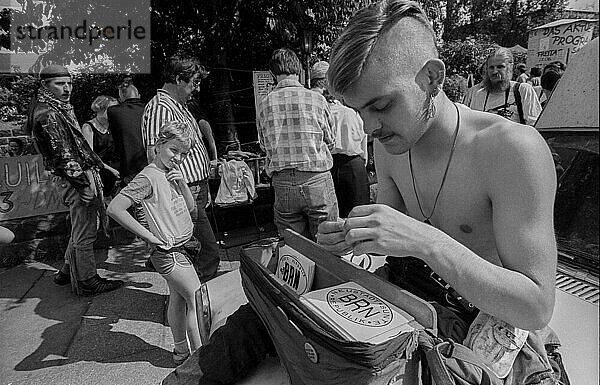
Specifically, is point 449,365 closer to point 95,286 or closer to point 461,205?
point 461,205

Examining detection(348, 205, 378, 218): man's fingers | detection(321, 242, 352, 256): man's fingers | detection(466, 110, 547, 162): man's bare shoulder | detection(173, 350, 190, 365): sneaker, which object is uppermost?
detection(466, 110, 547, 162): man's bare shoulder

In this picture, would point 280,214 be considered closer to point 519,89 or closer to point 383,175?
point 383,175

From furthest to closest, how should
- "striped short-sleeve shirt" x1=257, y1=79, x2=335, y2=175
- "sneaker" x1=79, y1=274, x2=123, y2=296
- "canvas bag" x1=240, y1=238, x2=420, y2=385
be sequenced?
"sneaker" x1=79, y1=274, x2=123, y2=296 < "striped short-sleeve shirt" x1=257, y1=79, x2=335, y2=175 < "canvas bag" x1=240, y1=238, x2=420, y2=385

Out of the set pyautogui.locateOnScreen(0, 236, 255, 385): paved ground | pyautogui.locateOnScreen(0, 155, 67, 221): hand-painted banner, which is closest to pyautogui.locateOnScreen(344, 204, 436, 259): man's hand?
pyautogui.locateOnScreen(0, 236, 255, 385): paved ground

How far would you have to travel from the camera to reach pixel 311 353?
0.98 metres

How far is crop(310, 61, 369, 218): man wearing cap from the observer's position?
4.20 m

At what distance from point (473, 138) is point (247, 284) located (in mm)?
820

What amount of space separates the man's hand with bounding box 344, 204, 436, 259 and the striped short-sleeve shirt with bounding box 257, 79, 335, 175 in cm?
249

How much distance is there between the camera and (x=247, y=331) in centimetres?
129

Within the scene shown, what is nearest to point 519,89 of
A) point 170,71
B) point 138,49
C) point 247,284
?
point 170,71

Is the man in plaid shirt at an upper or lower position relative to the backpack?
upper

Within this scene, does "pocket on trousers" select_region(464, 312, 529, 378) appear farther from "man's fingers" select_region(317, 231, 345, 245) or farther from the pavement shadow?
the pavement shadow

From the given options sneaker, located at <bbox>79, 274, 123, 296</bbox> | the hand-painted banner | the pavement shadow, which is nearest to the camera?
the pavement shadow

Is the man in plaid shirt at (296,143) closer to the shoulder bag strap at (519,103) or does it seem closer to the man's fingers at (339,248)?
the shoulder bag strap at (519,103)
